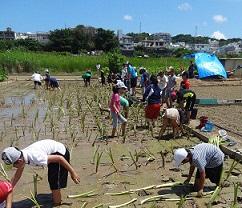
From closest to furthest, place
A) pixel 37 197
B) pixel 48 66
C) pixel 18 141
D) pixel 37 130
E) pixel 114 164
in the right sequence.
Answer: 1. pixel 37 197
2. pixel 114 164
3. pixel 18 141
4. pixel 37 130
5. pixel 48 66

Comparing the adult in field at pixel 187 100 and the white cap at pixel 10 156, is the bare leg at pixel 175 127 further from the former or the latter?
the white cap at pixel 10 156

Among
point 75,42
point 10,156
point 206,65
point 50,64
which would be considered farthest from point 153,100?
point 75,42

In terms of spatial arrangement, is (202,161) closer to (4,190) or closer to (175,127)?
(4,190)

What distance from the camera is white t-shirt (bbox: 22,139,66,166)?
197 inches

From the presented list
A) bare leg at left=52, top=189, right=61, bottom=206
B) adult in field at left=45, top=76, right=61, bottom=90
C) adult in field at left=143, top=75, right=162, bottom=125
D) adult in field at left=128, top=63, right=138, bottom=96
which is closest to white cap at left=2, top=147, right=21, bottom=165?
bare leg at left=52, top=189, right=61, bottom=206

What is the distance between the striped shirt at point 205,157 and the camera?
5.80 m

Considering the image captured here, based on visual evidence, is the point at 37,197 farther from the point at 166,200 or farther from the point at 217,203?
the point at 217,203

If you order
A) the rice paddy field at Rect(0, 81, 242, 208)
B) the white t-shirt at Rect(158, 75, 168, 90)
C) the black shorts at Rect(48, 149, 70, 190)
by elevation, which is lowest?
the rice paddy field at Rect(0, 81, 242, 208)

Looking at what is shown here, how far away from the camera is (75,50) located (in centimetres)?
8806

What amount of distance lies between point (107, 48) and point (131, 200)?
8697 cm

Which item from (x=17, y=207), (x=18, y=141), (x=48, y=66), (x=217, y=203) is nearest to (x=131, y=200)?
(x=217, y=203)

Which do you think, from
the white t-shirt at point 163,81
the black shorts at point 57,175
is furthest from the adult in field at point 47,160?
the white t-shirt at point 163,81

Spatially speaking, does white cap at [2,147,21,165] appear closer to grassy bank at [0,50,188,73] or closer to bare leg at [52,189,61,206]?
bare leg at [52,189,61,206]

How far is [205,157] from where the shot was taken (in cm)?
593
